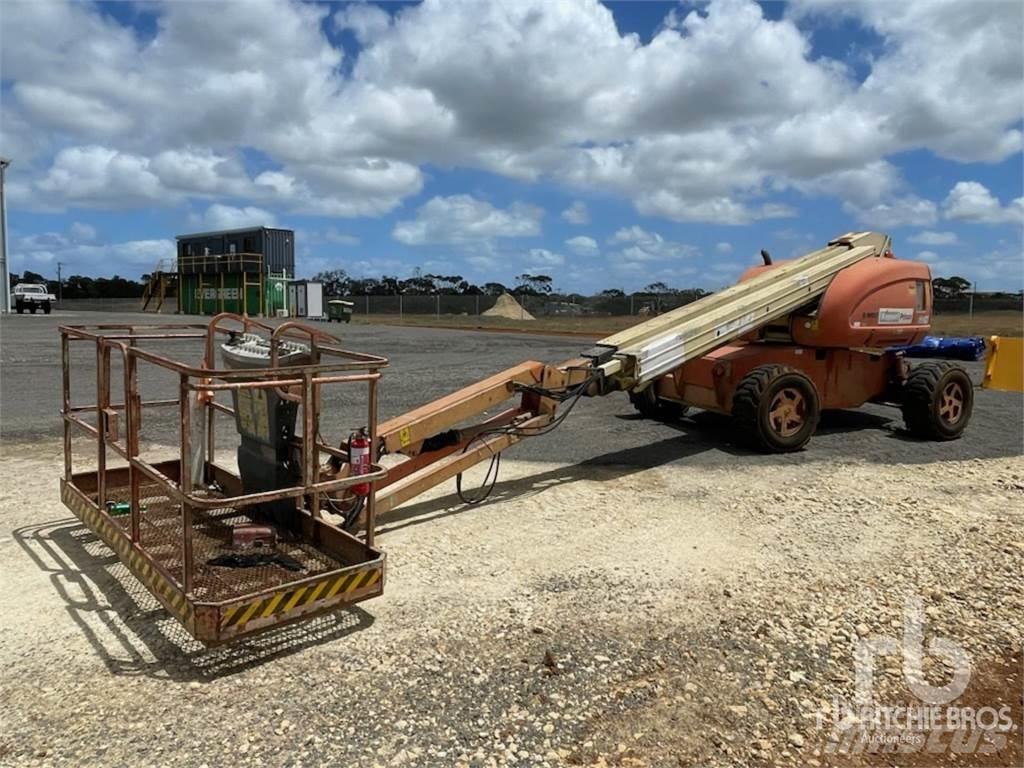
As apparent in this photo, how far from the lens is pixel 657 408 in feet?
36.5

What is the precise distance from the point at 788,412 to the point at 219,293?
49.7 m

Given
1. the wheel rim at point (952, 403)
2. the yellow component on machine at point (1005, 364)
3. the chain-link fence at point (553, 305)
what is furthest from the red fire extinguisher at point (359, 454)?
the chain-link fence at point (553, 305)

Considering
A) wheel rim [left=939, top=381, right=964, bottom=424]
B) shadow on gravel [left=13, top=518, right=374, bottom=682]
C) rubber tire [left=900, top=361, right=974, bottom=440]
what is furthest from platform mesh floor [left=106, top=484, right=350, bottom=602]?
wheel rim [left=939, top=381, right=964, bottom=424]

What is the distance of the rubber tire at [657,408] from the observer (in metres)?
11.0

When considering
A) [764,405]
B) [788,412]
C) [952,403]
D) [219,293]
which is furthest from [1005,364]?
[219,293]

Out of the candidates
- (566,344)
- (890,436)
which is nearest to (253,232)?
(566,344)

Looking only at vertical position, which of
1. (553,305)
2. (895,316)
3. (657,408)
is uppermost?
(553,305)

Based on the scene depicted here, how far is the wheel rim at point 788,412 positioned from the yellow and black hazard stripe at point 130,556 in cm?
660

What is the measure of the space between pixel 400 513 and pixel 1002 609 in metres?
4.34

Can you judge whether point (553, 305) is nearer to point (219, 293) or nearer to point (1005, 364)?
point (219, 293)

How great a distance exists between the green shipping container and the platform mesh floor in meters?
46.9

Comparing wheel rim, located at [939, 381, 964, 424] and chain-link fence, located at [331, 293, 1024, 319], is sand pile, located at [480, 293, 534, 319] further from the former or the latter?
wheel rim, located at [939, 381, 964, 424]

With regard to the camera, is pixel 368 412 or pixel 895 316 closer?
pixel 368 412

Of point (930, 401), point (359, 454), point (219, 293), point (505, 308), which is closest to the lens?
point (359, 454)
